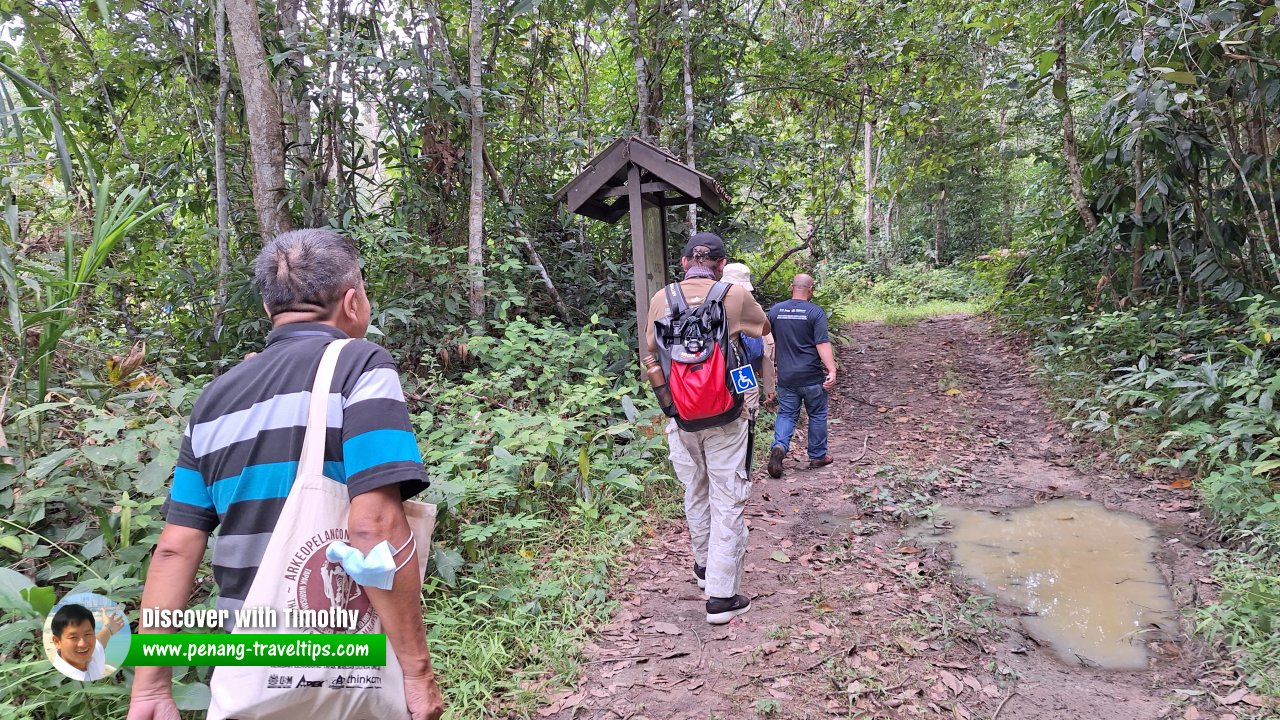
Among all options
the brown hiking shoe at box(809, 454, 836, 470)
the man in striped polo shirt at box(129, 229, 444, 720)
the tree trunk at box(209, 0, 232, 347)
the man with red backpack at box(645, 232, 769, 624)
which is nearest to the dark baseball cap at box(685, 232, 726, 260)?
the man with red backpack at box(645, 232, 769, 624)

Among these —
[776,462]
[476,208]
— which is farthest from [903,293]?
[476,208]

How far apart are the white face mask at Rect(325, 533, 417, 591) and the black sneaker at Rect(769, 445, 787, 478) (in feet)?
16.5

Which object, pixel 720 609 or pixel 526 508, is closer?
pixel 720 609

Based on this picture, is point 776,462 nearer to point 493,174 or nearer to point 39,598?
point 493,174

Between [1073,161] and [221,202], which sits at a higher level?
[1073,161]

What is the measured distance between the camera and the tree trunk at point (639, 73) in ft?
24.8

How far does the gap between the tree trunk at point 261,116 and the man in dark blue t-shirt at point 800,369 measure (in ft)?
14.5

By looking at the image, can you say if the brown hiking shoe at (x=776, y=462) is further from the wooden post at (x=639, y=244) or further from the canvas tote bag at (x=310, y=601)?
the canvas tote bag at (x=310, y=601)

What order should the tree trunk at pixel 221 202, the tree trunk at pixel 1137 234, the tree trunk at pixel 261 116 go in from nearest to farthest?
the tree trunk at pixel 261 116
the tree trunk at pixel 221 202
the tree trunk at pixel 1137 234

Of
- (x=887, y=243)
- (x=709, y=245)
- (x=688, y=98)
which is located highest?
(x=688, y=98)

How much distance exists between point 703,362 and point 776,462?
2995 mm

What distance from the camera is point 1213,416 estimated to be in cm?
551

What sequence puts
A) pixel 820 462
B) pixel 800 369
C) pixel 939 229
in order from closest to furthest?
pixel 800 369 → pixel 820 462 → pixel 939 229

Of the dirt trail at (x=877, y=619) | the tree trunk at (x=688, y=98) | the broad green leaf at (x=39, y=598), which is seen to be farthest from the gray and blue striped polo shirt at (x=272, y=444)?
the tree trunk at (x=688, y=98)
